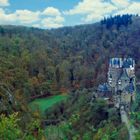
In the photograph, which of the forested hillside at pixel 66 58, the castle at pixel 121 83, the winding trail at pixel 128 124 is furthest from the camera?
the forested hillside at pixel 66 58

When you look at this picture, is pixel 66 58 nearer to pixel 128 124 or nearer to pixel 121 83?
pixel 121 83

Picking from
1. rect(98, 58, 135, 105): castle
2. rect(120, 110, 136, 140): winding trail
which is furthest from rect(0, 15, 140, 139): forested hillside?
rect(120, 110, 136, 140): winding trail

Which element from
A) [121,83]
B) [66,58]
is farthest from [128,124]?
[66,58]

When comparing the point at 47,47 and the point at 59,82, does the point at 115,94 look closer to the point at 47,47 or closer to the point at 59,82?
the point at 59,82

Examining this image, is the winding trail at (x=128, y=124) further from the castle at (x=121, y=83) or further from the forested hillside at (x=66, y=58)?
the forested hillside at (x=66, y=58)

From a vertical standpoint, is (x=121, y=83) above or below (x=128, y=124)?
above

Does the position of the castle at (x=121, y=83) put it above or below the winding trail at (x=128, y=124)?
above

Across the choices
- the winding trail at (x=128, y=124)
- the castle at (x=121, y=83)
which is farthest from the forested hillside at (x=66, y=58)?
the winding trail at (x=128, y=124)

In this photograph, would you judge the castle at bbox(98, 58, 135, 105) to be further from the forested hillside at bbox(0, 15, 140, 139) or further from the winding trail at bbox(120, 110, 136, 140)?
the forested hillside at bbox(0, 15, 140, 139)

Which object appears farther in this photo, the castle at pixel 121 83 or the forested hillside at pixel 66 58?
the forested hillside at pixel 66 58
